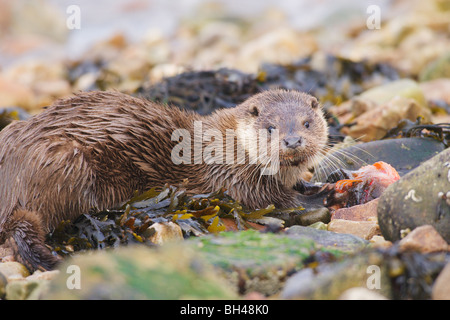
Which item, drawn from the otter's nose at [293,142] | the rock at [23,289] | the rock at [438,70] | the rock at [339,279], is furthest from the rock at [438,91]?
the rock at [23,289]

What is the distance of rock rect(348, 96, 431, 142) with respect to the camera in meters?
6.05

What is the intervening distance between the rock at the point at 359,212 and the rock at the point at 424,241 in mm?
1032

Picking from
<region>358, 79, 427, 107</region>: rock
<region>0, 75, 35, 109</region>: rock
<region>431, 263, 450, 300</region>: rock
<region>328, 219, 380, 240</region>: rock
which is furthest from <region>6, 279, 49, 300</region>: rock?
<region>0, 75, 35, 109</region>: rock

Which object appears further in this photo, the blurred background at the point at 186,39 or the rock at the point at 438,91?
the blurred background at the point at 186,39

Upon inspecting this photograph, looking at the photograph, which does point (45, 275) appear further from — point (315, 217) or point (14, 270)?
point (315, 217)

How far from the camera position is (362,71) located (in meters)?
8.87

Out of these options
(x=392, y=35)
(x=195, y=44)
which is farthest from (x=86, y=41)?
(x=392, y=35)

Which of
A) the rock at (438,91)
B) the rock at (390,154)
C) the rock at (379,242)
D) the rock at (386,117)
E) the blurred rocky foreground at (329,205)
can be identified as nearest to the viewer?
the blurred rocky foreground at (329,205)

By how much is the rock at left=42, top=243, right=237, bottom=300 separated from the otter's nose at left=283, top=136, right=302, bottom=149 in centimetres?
189

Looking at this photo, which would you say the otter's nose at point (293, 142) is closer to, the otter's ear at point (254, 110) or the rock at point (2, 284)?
the otter's ear at point (254, 110)

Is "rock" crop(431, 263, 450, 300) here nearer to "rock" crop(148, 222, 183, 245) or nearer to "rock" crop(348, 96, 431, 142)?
"rock" crop(148, 222, 183, 245)

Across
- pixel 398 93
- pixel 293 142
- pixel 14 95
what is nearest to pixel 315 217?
pixel 293 142

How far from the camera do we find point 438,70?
1023cm

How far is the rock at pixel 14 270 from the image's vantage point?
3.27 m
